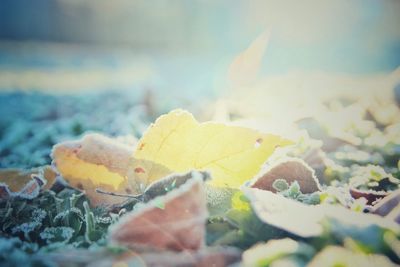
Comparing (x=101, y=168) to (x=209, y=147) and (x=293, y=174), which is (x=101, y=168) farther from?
(x=293, y=174)

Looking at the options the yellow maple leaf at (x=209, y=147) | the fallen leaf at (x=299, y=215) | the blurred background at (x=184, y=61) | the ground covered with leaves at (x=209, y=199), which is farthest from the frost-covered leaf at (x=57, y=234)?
the blurred background at (x=184, y=61)

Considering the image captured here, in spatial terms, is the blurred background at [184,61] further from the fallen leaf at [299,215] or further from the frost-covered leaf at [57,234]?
the frost-covered leaf at [57,234]

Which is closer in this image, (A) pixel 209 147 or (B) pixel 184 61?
(A) pixel 209 147

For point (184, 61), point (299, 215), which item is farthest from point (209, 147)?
point (184, 61)

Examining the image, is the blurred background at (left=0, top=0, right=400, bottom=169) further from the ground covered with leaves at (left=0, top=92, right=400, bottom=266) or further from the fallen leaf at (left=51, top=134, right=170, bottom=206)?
the fallen leaf at (left=51, top=134, right=170, bottom=206)

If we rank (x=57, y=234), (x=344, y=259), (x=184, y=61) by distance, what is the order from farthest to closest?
(x=184, y=61) → (x=57, y=234) → (x=344, y=259)

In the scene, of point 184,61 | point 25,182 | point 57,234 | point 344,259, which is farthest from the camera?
point 184,61

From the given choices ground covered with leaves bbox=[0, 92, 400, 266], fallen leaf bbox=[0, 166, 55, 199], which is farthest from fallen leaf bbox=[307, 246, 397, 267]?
fallen leaf bbox=[0, 166, 55, 199]
